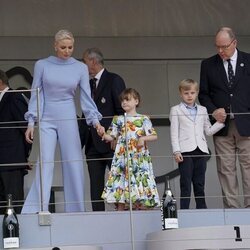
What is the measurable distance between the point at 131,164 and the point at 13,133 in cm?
55

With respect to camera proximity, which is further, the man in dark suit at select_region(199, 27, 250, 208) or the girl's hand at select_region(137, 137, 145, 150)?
the man in dark suit at select_region(199, 27, 250, 208)

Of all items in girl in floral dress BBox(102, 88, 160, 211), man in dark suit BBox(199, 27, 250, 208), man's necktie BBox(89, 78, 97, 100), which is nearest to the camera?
girl in floral dress BBox(102, 88, 160, 211)

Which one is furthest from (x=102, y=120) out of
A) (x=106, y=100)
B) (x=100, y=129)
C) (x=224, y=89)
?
(x=224, y=89)

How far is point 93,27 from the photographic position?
259 inches

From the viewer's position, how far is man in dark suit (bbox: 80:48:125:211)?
496 cm

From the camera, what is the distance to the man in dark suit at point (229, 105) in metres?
4.96

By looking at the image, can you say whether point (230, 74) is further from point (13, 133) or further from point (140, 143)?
point (13, 133)

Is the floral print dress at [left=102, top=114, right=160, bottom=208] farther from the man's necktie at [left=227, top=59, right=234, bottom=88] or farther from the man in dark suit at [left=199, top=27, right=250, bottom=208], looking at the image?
the man's necktie at [left=227, top=59, right=234, bottom=88]

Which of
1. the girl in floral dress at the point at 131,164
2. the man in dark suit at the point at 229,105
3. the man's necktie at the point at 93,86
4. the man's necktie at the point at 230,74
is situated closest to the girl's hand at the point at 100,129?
the girl in floral dress at the point at 131,164

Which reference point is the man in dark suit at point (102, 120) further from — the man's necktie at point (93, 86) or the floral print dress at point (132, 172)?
the floral print dress at point (132, 172)

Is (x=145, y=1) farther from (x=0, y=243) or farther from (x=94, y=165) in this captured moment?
(x=0, y=243)

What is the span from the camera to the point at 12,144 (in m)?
4.98

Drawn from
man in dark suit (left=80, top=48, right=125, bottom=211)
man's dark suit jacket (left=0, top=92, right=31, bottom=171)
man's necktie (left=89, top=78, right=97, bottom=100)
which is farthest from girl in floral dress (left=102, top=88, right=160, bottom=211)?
man's dark suit jacket (left=0, top=92, right=31, bottom=171)

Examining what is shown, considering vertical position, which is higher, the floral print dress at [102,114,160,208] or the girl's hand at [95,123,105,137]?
the girl's hand at [95,123,105,137]
